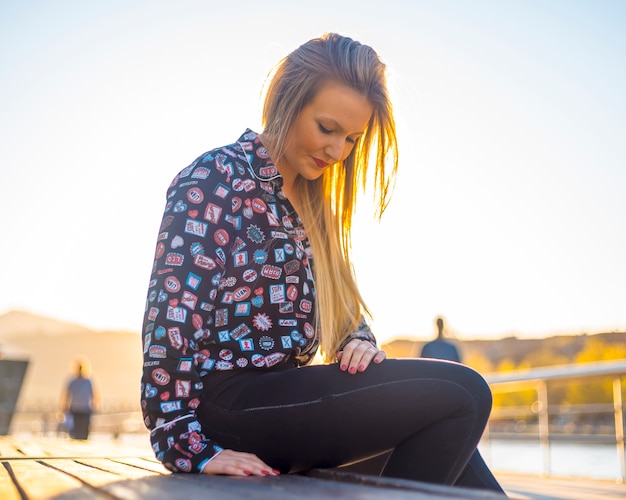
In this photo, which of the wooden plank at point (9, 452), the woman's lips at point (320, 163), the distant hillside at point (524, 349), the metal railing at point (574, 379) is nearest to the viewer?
the woman's lips at point (320, 163)

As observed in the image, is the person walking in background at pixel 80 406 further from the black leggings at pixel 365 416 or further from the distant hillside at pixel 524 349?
the distant hillside at pixel 524 349

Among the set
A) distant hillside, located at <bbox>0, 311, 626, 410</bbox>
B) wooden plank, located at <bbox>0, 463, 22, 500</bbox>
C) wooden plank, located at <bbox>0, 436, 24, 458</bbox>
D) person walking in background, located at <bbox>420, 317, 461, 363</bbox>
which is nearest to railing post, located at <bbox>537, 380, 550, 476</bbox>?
person walking in background, located at <bbox>420, 317, 461, 363</bbox>

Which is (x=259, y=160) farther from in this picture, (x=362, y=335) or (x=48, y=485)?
(x=48, y=485)

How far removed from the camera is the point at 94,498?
102 cm

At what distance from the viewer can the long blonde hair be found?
174 cm

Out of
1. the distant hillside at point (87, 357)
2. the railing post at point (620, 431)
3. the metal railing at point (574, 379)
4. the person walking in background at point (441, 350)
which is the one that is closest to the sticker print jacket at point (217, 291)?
the metal railing at point (574, 379)

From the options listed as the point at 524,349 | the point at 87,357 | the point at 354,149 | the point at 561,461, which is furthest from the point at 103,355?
the point at 354,149

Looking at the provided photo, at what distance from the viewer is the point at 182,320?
1.42 m

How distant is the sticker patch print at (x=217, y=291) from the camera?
139 centimetres

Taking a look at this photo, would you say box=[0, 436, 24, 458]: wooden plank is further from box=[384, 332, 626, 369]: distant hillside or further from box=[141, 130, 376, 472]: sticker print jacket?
box=[384, 332, 626, 369]: distant hillside

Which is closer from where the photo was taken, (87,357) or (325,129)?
(325,129)

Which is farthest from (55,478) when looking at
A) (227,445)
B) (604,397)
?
(604,397)

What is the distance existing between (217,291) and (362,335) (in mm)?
424

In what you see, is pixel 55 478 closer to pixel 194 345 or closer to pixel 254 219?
pixel 194 345
